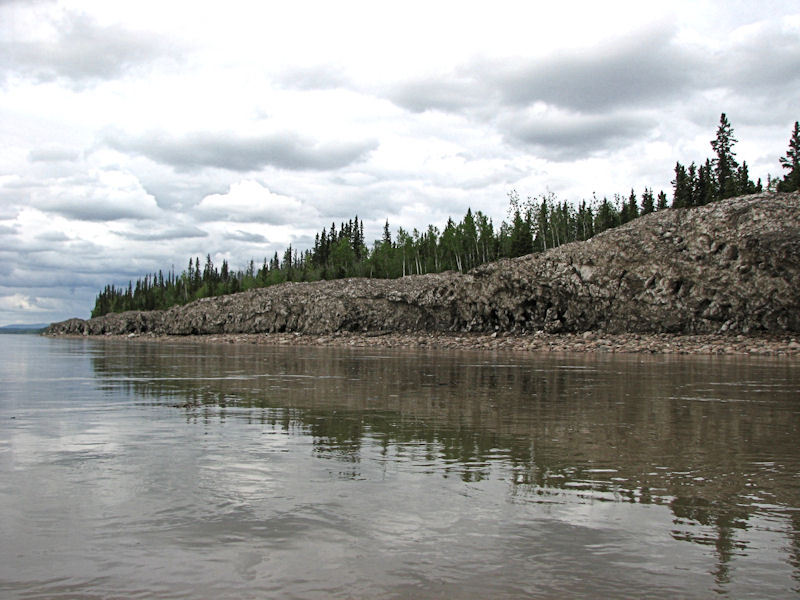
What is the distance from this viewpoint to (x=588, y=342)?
59562mm

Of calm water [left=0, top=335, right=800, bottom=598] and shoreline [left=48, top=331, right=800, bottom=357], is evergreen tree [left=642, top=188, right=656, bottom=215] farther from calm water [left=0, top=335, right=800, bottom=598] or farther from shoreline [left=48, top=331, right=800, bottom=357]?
calm water [left=0, top=335, right=800, bottom=598]

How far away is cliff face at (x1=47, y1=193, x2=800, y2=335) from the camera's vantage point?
54719 millimetres

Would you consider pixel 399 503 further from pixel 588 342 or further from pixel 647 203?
pixel 647 203

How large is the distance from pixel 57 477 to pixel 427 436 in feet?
18.6

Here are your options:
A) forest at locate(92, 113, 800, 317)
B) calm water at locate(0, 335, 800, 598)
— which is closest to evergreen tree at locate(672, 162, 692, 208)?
forest at locate(92, 113, 800, 317)

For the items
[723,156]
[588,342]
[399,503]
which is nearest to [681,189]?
[723,156]

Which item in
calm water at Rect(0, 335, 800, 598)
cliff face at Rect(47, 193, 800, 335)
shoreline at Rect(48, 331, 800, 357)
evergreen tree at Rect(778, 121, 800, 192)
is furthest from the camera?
evergreen tree at Rect(778, 121, 800, 192)

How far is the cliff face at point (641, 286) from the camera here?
54719mm

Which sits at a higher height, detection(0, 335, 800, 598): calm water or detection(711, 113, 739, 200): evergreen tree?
detection(711, 113, 739, 200): evergreen tree

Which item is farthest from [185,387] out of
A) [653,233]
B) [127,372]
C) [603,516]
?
[653,233]

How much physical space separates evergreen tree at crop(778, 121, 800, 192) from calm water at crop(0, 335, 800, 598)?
84.6m

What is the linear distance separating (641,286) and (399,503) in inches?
2418

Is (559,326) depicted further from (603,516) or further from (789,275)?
(603,516)

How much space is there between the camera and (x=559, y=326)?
6969 centimetres
